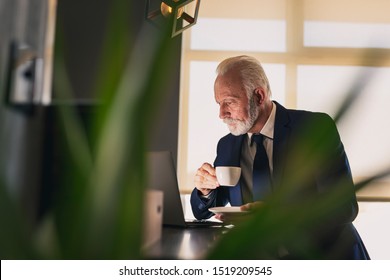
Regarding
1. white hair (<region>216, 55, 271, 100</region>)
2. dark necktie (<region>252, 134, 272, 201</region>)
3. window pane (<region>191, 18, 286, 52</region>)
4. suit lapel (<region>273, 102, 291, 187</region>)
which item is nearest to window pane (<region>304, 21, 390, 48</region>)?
window pane (<region>191, 18, 286, 52</region>)

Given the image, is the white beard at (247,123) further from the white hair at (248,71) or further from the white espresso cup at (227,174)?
the white espresso cup at (227,174)

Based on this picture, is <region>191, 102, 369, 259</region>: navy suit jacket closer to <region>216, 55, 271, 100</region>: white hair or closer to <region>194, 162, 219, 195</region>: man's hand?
<region>194, 162, 219, 195</region>: man's hand

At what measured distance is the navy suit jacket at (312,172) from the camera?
15cm

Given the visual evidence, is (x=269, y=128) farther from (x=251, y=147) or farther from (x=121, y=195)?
(x=121, y=195)

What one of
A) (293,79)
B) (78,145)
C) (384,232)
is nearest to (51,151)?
(78,145)

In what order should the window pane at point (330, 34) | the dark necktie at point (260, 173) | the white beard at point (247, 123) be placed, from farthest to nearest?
the window pane at point (330, 34), the white beard at point (247, 123), the dark necktie at point (260, 173)

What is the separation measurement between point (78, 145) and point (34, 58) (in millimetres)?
1713

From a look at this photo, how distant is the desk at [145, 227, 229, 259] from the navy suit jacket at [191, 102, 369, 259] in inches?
6.7

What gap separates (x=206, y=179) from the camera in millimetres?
1156

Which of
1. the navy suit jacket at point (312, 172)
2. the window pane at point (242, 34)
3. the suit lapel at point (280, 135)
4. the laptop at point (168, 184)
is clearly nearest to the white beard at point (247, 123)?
the navy suit jacket at point (312, 172)

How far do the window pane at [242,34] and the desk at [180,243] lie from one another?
2006mm

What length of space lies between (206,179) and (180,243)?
49 centimetres

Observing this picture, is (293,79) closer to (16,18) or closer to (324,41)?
(324,41)

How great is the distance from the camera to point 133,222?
0.46 ft
